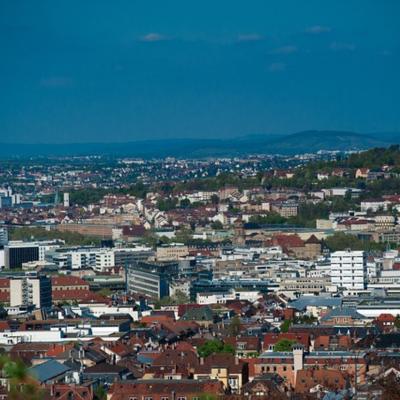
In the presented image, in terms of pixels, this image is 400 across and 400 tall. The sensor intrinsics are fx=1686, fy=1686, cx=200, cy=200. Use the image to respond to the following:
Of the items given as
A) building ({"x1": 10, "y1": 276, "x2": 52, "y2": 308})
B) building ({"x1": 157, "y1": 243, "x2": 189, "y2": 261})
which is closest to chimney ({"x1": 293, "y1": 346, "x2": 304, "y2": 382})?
building ({"x1": 10, "y1": 276, "x2": 52, "y2": 308})

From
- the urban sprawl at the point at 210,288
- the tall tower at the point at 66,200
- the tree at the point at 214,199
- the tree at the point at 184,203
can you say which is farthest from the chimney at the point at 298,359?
the tall tower at the point at 66,200

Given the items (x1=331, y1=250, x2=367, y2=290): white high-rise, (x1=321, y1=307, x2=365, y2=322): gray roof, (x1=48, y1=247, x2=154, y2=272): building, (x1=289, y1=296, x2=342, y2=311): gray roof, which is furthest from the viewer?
(x1=48, y1=247, x2=154, y2=272): building

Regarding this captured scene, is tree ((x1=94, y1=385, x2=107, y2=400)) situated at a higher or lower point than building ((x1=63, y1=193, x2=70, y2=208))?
lower

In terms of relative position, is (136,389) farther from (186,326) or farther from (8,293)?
(8,293)

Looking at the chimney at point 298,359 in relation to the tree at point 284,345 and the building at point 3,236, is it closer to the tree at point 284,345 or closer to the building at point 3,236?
the tree at point 284,345

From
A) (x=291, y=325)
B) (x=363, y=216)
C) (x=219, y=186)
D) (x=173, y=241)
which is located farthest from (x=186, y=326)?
(x=219, y=186)

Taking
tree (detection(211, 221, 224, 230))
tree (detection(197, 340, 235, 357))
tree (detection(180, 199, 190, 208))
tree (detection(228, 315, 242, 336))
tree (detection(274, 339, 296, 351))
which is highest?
tree (detection(180, 199, 190, 208))

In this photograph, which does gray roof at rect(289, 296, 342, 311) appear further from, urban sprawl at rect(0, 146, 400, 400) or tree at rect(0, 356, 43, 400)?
tree at rect(0, 356, 43, 400)
